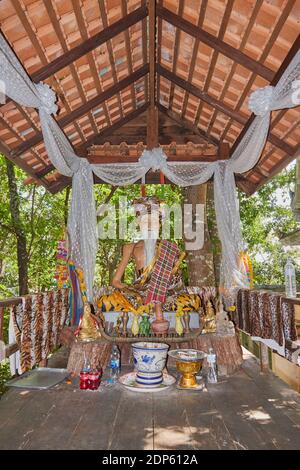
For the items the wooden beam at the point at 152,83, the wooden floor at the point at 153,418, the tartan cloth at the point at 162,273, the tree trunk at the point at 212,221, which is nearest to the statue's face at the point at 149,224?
the tartan cloth at the point at 162,273

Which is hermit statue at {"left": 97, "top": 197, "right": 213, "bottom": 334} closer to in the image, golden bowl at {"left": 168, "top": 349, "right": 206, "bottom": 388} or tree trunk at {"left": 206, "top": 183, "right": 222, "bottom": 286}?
golden bowl at {"left": 168, "top": 349, "right": 206, "bottom": 388}

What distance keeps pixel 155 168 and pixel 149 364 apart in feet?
11.0

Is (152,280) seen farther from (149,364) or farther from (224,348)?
(149,364)

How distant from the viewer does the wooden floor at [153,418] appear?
2.22 metres

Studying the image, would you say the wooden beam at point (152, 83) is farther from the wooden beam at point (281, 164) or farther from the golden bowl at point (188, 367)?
the golden bowl at point (188, 367)

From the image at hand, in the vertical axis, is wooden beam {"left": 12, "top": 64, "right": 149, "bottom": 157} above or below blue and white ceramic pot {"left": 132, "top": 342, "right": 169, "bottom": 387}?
above

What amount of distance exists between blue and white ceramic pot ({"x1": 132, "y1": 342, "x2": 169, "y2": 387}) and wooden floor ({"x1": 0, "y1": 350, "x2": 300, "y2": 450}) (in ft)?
0.45

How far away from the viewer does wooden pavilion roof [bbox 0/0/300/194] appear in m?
3.76

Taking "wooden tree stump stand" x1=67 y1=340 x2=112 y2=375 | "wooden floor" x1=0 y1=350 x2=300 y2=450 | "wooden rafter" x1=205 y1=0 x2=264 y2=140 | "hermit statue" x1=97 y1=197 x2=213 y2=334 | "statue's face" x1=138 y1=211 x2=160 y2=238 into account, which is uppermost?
"wooden rafter" x1=205 y1=0 x2=264 y2=140

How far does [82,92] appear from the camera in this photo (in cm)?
522

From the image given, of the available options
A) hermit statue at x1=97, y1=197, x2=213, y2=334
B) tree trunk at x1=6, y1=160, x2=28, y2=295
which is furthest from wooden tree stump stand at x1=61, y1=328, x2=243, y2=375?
tree trunk at x1=6, y1=160, x2=28, y2=295

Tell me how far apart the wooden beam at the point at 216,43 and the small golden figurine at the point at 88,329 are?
3.28 metres
